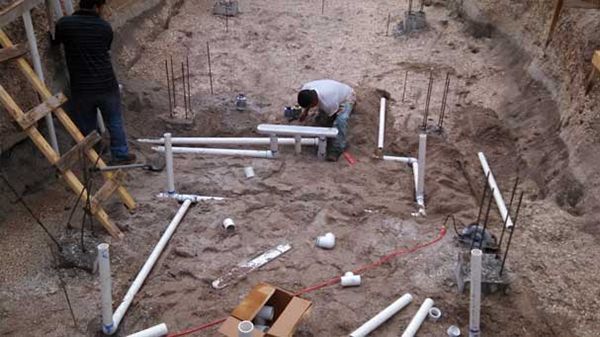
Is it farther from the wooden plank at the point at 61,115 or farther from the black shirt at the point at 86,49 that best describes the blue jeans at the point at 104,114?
the wooden plank at the point at 61,115

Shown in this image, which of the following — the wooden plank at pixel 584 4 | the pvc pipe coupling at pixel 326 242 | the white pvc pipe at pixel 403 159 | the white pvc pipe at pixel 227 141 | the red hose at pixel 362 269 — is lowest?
the red hose at pixel 362 269

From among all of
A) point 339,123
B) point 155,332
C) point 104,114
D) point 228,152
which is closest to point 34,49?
point 104,114

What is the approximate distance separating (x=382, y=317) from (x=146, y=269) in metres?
2.14

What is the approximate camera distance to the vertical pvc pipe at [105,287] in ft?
13.2

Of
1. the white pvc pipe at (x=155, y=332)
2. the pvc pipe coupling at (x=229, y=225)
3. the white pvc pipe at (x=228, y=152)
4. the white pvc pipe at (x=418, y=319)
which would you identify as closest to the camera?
the white pvc pipe at (x=155, y=332)

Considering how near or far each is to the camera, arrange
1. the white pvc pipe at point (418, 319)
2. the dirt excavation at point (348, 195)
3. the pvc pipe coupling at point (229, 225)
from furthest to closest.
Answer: the pvc pipe coupling at point (229, 225) < the dirt excavation at point (348, 195) < the white pvc pipe at point (418, 319)

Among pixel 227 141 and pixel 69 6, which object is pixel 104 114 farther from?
pixel 227 141

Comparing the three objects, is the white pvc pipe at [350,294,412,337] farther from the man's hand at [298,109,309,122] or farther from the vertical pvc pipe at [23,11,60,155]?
the vertical pvc pipe at [23,11,60,155]

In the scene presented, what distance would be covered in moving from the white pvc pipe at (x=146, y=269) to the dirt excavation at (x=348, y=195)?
8cm

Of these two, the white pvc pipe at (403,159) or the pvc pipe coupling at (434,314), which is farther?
the white pvc pipe at (403,159)

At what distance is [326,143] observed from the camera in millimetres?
7211

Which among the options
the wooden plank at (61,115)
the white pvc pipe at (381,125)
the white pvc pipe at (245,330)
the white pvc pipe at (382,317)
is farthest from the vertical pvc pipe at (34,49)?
the white pvc pipe at (381,125)

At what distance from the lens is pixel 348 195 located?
21.1 ft

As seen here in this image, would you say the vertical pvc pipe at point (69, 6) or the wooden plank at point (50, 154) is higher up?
the vertical pvc pipe at point (69, 6)
